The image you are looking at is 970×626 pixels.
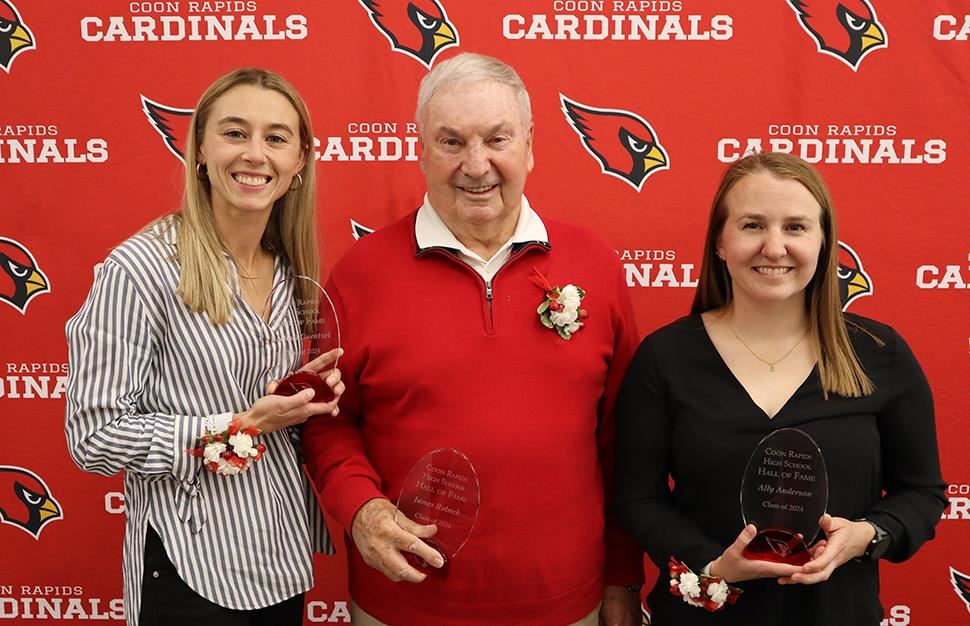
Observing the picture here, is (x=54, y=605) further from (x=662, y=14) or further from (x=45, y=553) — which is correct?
(x=662, y=14)

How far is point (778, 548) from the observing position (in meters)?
1.56

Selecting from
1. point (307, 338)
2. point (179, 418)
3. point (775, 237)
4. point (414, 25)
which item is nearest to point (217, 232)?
point (307, 338)

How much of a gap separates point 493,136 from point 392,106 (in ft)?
2.63

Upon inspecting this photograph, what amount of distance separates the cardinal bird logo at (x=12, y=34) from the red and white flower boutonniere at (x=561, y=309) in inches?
71.6

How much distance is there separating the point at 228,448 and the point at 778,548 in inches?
42.6

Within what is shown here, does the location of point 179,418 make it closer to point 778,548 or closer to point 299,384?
point 299,384

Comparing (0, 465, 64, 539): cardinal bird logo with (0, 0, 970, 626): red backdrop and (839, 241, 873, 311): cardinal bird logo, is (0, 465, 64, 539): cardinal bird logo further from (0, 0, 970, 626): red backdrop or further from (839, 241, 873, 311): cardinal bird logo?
(839, 241, 873, 311): cardinal bird logo

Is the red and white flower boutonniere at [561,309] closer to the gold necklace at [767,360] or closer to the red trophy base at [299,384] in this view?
the gold necklace at [767,360]

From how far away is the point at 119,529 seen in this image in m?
2.75

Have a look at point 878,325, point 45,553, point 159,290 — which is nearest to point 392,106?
point 159,290

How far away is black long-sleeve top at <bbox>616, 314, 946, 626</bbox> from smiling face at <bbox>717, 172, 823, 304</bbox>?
180mm

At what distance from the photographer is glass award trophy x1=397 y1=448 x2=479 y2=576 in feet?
5.16

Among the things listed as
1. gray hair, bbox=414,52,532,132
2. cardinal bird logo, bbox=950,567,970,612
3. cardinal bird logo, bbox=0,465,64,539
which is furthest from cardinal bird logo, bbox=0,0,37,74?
cardinal bird logo, bbox=950,567,970,612

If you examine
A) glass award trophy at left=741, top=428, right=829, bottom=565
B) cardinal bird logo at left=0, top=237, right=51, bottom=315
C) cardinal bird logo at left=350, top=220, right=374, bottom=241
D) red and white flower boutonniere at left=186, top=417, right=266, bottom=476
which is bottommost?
glass award trophy at left=741, top=428, right=829, bottom=565
